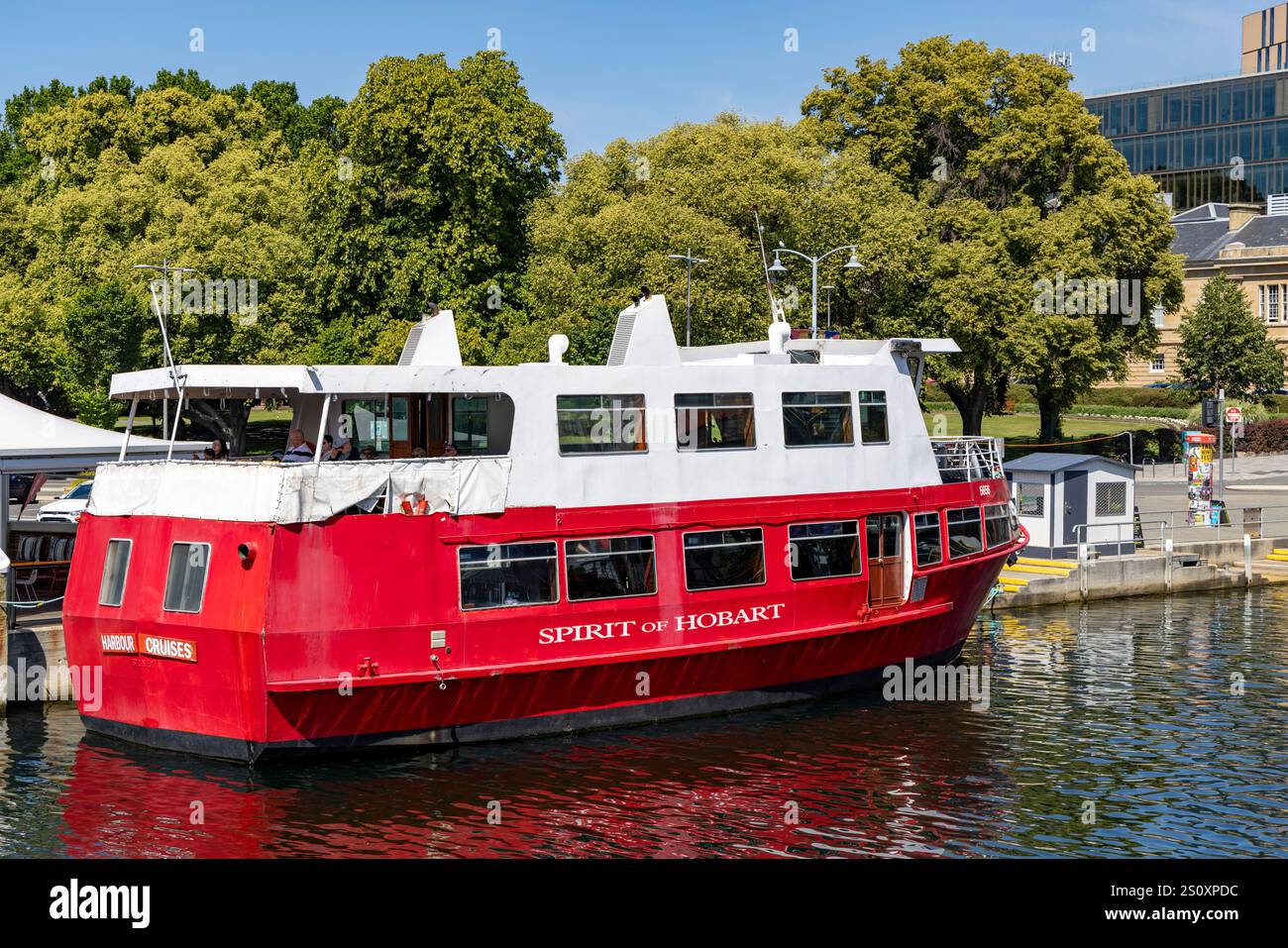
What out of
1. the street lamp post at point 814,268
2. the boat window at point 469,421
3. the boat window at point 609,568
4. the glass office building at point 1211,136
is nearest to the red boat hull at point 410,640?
the boat window at point 609,568

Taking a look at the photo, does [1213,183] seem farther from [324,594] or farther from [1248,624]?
[324,594]

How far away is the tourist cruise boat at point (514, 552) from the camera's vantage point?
71.5ft

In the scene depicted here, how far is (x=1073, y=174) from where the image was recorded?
7194 cm

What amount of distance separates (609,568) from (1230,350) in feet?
253

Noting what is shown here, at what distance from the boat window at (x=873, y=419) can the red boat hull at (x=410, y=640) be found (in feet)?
4.47

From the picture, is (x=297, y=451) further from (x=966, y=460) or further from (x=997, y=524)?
(x=997, y=524)

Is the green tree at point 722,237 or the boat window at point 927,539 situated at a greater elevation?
the green tree at point 722,237

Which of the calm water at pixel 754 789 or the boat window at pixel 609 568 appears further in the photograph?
the boat window at pixel 609 568

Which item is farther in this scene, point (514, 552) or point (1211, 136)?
point (1211, 136)

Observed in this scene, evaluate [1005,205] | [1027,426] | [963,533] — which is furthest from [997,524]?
[1027,426]

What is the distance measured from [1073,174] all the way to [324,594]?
59033 millimetres

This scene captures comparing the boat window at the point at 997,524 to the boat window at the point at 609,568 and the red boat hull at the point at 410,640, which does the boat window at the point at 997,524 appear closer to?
the red boat hull at the point at 410,640

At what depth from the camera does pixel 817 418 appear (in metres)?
26.7

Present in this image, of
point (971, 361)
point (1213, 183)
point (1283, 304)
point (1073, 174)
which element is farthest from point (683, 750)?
point (1213, 183)
